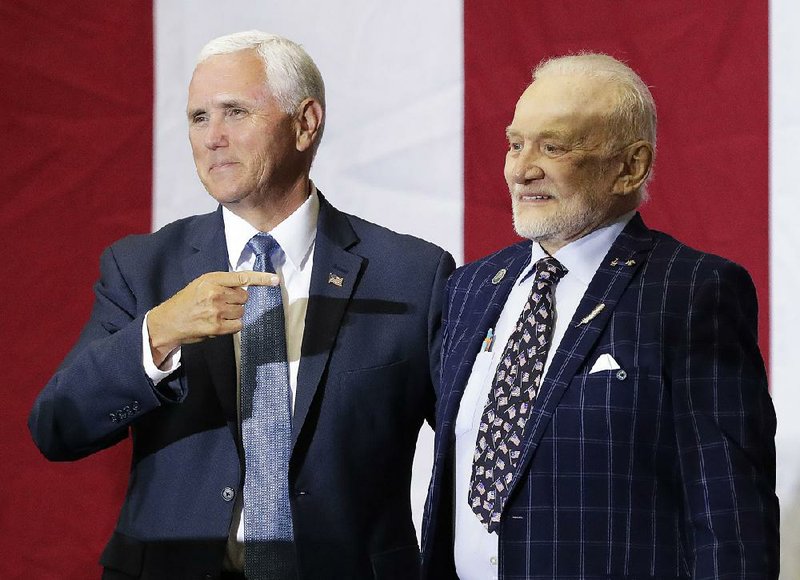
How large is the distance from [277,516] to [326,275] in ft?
1.33

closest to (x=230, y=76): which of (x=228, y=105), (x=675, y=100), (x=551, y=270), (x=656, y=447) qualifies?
(x=228, y=105)

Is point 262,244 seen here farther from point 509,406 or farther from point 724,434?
point 724,434

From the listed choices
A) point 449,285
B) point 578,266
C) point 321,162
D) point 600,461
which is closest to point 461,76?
point 321,162

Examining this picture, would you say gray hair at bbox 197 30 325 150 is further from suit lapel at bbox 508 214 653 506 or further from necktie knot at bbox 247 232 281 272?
suit lapel at bbox 508 214 653 506

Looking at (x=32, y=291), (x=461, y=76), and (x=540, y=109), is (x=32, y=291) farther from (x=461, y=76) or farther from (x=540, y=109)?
(x=540, y=109)

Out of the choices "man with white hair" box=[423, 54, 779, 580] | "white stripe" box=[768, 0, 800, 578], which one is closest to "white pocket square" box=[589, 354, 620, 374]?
"man with white hair" box=[423, 54, 779, 580]

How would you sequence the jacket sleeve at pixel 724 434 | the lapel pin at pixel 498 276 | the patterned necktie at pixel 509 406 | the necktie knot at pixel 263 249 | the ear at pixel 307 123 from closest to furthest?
the jacket sleeve at pixel 724 434, the patterned necktie at pixel 509 406, the lapel pin at pixel 498 276, the necktie knot at pixel 263 249, the ear at pixel 307 123

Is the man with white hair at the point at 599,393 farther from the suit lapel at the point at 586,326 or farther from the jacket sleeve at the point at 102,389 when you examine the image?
the jacket sleeve at the point at 102,389

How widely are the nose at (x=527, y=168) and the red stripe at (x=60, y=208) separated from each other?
1.33 metres

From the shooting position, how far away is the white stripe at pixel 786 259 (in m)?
2.70

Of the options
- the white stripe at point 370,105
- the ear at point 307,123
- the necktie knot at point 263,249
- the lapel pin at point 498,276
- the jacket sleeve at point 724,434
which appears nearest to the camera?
the jacket sleeve at point 724,434

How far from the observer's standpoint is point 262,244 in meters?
2.27

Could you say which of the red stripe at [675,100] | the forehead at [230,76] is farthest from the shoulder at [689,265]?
the red stripe at [675,100]

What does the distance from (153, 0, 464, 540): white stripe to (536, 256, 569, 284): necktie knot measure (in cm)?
96
